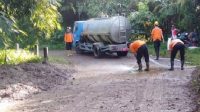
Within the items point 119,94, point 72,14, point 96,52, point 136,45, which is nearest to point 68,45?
point 72,14

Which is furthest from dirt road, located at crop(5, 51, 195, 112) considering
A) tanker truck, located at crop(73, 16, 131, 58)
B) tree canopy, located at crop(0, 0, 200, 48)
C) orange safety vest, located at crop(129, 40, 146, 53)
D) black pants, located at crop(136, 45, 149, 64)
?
tanker truck, located at crop(73, 16, 131, 58)

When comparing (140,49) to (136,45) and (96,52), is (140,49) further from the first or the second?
(96,52)

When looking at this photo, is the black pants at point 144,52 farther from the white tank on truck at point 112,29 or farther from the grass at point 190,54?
the white tank on truck at point 112,29

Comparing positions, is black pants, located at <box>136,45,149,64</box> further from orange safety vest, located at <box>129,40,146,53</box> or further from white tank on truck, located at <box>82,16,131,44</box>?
white tank on truck, located at <box>82,16,131,44</box>

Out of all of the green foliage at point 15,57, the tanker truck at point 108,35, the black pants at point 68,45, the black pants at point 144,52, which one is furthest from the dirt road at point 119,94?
the black pants at point 68,45

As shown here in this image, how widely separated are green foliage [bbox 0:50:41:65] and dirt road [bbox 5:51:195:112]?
252 centimetres

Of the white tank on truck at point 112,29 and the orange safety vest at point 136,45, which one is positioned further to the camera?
the white tank on truck at point 112,29

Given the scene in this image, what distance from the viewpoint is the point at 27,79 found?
16.1 m

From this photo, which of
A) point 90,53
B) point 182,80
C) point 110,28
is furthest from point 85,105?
point 90,53

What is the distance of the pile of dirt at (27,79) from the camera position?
14445mm

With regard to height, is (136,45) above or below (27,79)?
above

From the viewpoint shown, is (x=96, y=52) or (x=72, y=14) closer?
(x=96, y=52)

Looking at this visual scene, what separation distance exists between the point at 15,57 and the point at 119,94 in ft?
25.8

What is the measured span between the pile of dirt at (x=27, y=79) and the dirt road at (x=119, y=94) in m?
0.39
